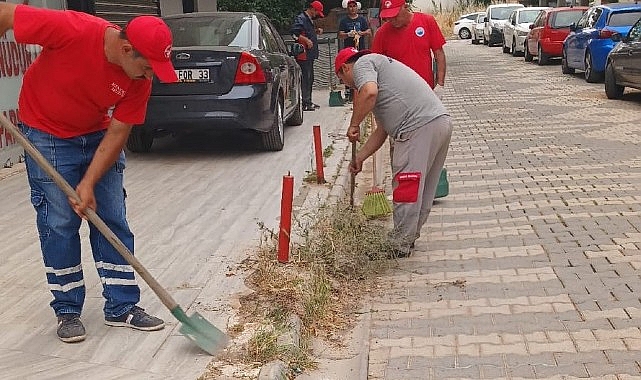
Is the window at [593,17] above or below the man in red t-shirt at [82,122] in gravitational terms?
below

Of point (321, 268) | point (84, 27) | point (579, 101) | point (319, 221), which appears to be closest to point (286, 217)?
point (321, 268)

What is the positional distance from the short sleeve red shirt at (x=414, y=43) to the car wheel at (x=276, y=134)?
8.47ft

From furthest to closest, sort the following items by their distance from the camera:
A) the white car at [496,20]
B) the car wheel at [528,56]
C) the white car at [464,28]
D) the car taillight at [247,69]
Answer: the white car at [464,28]
the white car at [496,20]
the car wheel at [528,56]
the car taillight at [247,69]

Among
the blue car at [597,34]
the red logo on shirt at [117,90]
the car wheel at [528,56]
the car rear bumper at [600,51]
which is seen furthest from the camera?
the car wheel at [528,56]

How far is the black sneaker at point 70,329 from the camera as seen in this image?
4227mm

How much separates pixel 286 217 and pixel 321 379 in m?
1.54

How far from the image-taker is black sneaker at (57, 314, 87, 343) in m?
4.23

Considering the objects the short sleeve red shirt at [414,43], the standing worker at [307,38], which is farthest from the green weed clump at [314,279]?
the standing worker at [307,38]

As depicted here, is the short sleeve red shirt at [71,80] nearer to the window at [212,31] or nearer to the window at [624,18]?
the window at [212,31]

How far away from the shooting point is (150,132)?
31.8ft

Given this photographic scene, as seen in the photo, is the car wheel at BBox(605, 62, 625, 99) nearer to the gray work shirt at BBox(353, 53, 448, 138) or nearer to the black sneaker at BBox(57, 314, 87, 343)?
the gray work shirt at BBox(353, 53, 448, 138)

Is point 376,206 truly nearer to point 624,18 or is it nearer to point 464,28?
point 624,18

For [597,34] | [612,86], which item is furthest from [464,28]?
[612,86]

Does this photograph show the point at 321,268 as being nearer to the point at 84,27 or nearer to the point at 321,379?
the point at 321,379
